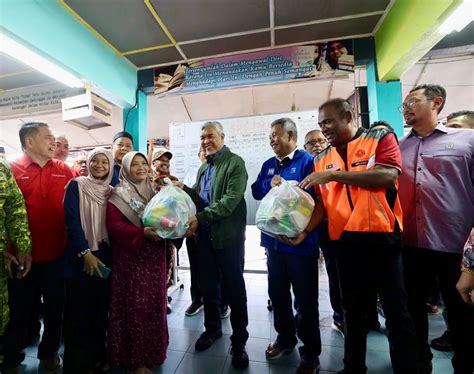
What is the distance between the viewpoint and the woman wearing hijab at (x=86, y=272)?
146cm

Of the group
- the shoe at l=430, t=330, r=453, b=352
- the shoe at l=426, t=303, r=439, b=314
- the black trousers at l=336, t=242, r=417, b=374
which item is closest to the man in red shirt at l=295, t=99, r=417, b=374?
the black trousers at l=336, t=242, r=417, b=374

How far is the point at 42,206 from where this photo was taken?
171 centimetres

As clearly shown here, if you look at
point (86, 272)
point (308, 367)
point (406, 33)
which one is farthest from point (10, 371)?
point (406, 33)

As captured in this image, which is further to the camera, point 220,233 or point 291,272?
point 220,233

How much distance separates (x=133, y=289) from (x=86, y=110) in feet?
7.47

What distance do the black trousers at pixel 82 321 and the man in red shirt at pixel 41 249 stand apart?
1.03 ft

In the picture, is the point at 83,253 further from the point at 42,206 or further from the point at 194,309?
the point at 194,309

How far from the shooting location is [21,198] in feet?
5.02

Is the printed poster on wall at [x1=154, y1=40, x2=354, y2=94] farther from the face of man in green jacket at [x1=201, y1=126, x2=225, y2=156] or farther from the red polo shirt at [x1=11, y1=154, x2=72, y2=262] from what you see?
the red polo shirt at [x1=11, y1=154, x2=72, y2=262]

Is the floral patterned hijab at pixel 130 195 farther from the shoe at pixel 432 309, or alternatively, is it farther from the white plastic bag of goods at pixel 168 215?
the shoe at pixel 432 309

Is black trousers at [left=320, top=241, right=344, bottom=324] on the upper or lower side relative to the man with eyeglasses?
lower

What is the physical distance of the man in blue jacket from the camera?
5.06 ft

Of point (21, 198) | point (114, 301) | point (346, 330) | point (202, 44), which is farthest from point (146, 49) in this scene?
point (346, 330)

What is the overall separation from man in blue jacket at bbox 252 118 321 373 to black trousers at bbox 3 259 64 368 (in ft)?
5.09
